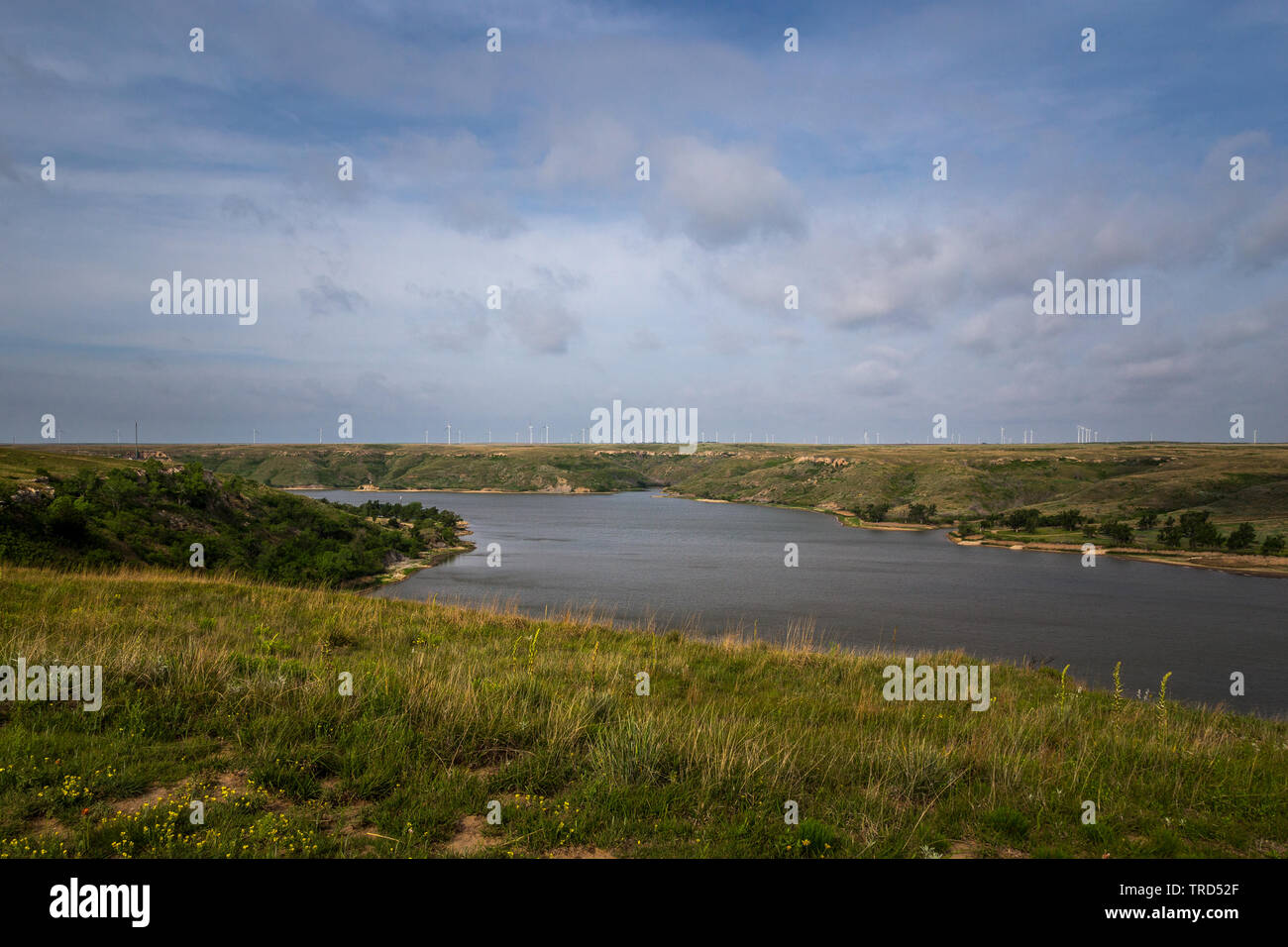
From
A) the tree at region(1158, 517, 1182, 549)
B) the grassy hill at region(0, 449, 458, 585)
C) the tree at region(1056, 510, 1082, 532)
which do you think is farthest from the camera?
the tree at region(1056, 510, 1082, 532)

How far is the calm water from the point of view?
31719 millimetres

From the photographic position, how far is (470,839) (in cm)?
498

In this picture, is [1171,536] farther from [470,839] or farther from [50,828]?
[50,828]

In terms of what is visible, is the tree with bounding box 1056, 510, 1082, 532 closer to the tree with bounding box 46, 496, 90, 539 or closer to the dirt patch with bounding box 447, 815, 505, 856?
the dirt patch with bounding box 447, 815, 505, 856

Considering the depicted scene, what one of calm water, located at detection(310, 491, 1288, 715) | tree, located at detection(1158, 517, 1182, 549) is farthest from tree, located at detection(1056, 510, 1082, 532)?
calm water, located at detection(310, 491, 1288, 715)

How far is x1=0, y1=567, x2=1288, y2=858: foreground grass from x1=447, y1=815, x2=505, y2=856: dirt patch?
0.02m

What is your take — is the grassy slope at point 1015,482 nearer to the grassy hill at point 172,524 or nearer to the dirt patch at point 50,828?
the grassy hill at point 172,524

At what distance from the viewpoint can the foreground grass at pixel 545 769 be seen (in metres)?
4.94

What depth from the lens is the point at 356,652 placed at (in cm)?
1084

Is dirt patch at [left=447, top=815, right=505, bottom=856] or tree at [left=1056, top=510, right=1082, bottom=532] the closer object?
dirt patch at [left=447, top=815, right=505, bottom=856]
